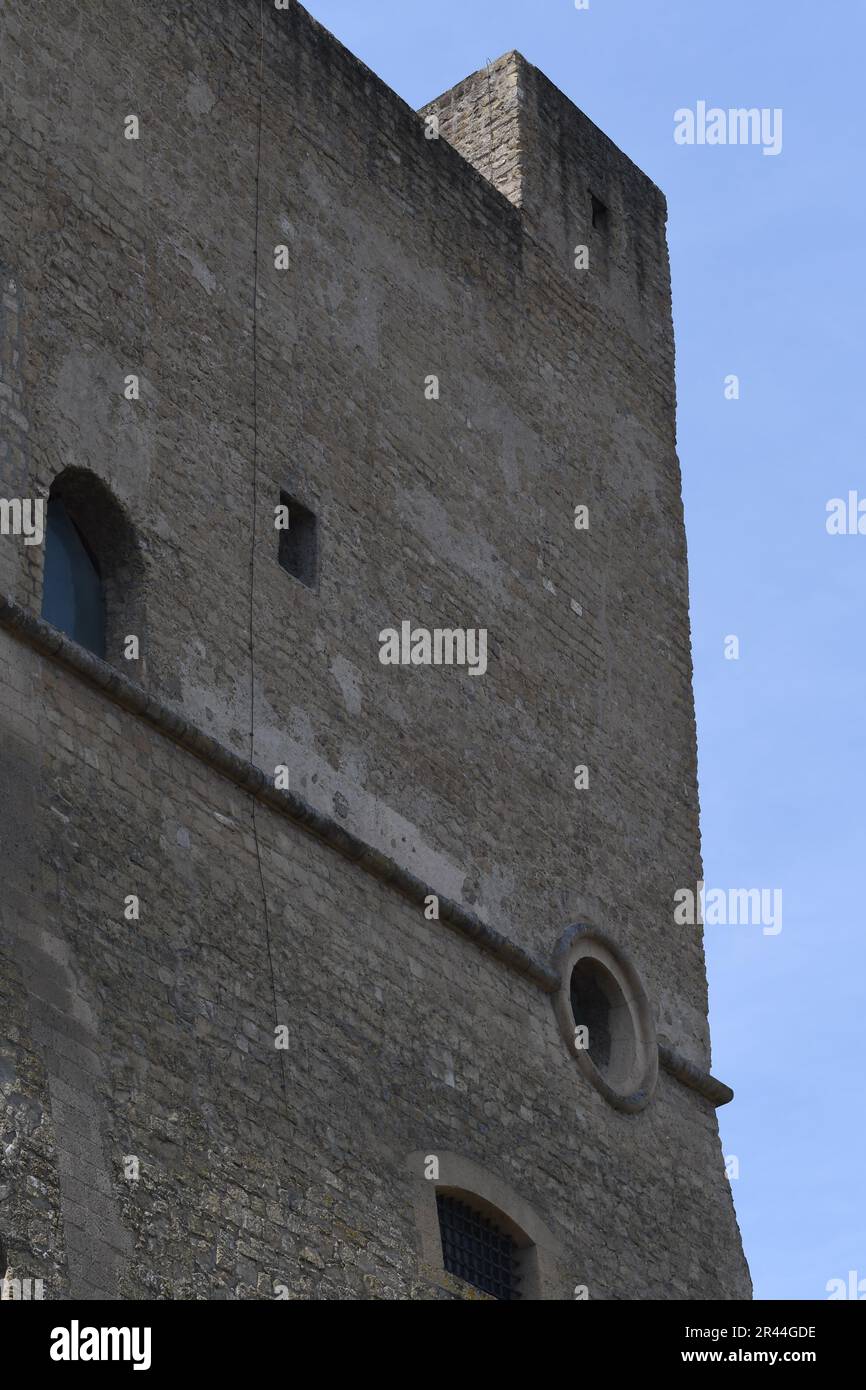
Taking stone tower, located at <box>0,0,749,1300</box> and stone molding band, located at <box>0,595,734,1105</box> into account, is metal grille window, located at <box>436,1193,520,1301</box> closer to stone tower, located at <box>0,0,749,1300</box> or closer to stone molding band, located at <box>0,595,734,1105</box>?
stone tower, located at <box>0,0,749,1300</box>

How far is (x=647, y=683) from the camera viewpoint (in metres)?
16.6

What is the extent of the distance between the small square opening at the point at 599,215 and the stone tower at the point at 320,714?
0.56m

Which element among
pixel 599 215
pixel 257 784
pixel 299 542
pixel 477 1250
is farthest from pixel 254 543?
pixel 599 215

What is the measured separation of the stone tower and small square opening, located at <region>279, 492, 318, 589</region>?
0.02 metres

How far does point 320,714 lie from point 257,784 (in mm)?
784

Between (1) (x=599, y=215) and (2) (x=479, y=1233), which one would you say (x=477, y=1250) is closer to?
(2) (x=479, y=1233)

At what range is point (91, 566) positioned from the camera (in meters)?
12.9

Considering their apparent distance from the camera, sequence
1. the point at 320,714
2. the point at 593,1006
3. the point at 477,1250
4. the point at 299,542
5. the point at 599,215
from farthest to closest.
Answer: the point at 599,215 < the point at 593,1006 < the point at 299,542 < the point at 320,714 < the point at 477,1250

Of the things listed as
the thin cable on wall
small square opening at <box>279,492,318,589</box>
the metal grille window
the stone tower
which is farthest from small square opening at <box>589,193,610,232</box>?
the metal grille window

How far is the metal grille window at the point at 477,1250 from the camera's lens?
13.0 metres

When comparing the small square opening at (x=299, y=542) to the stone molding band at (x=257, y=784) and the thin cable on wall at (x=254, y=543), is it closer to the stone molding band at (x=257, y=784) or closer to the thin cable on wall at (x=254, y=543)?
the thin cable on wall at (x=254, y=543)
